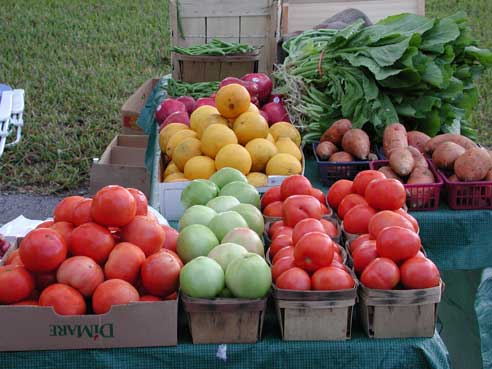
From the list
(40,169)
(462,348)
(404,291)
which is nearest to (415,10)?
(462,348)

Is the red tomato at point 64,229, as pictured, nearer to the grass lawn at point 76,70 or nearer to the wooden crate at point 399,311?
the wooden crate at point 399,311

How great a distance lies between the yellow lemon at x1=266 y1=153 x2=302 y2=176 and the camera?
110 inches

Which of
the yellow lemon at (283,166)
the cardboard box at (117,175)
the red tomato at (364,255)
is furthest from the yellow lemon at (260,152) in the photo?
the cardboard box at (117,175)

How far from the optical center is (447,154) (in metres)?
2.80

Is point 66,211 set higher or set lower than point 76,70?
higher

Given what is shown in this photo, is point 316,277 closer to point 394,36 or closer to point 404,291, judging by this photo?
point 404,291

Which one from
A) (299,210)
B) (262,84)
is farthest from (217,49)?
(299,210)

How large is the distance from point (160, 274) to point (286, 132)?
146cm

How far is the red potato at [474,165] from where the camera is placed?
266cm

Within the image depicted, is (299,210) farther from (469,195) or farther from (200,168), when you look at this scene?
(469,195)

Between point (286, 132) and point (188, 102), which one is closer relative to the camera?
point (286, 132)

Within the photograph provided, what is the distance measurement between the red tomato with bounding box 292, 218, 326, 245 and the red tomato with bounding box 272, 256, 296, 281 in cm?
9

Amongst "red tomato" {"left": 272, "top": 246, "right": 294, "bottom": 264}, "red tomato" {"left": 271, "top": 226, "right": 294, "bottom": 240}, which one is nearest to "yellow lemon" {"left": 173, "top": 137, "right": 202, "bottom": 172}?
"red tomato" {"left": 271, "top": 226, "right": 294, "bottom": 240}

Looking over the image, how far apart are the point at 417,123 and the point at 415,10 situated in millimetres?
2274
